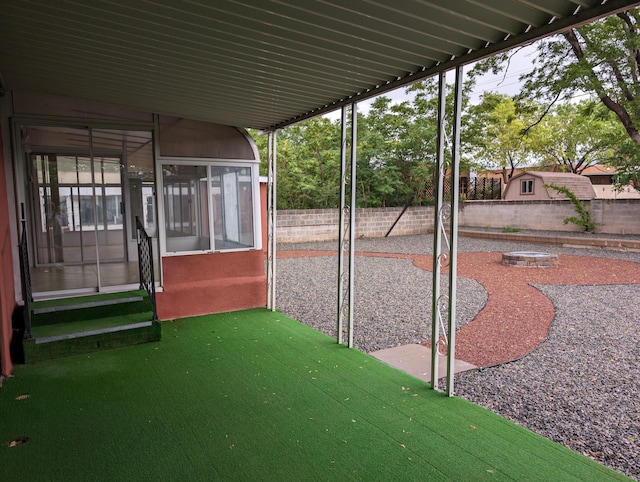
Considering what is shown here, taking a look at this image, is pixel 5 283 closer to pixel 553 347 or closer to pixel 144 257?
pixel 144 257

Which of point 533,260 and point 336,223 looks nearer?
point 533,260

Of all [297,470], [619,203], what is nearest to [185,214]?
[297,470]

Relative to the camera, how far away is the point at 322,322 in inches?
217

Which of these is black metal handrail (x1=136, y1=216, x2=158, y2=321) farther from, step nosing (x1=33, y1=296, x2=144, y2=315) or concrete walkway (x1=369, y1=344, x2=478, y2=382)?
concrete walkway (x1=369, y1=344, x2=478, y2=382)

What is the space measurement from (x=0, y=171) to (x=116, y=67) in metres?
1.83

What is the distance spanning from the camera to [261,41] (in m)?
2.78

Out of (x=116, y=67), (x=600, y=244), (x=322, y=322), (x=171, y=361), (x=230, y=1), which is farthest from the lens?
(x=600, y=244)

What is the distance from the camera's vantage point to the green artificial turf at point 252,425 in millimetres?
2355

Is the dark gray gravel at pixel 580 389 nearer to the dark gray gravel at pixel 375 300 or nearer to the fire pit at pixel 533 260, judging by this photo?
the dark gray gravel at pixel 375 300

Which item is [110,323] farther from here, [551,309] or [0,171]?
[551,309]

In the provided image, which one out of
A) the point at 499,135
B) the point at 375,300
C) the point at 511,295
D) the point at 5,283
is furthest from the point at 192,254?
the point at 499,135

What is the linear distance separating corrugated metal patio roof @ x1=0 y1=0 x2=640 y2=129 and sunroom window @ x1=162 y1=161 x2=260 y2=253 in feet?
5.05

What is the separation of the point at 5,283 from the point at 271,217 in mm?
2994

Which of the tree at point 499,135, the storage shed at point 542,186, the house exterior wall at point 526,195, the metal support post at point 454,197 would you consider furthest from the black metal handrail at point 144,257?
the house exterior wall at point 526,195
